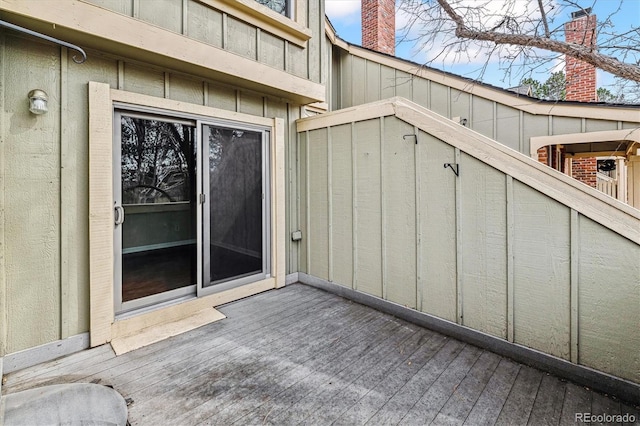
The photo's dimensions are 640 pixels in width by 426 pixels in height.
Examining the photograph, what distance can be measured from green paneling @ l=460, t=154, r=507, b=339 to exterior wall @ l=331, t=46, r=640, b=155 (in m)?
2.15

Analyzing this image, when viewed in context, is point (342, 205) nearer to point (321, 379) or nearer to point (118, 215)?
point (321, 379)

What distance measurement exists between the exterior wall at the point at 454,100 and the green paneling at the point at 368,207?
4.79 feet

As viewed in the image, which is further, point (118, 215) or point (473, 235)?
point (118, 215)

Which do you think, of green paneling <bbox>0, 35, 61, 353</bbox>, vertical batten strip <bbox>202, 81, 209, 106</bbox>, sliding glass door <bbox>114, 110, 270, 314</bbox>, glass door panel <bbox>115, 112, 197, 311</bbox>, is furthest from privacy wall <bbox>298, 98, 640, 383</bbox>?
green paneling <bbox>0, 35, 61, 353</bbox>

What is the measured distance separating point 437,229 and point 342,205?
47.9 inches

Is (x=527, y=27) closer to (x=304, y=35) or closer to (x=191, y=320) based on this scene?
(x=304, y=35)

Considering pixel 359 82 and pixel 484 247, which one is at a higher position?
pixel 359 82

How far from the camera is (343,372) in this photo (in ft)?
7.32

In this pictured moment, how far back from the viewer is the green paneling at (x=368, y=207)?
131 inches

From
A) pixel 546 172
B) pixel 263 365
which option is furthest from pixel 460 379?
pixel 546 172

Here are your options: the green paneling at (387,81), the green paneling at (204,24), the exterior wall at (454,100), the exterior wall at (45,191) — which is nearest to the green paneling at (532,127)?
the exterior wall at (454,100)

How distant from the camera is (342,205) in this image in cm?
370

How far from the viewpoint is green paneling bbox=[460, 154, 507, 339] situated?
97.6 inches

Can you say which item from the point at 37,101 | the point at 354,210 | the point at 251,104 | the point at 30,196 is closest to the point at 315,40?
the point at 251,104
